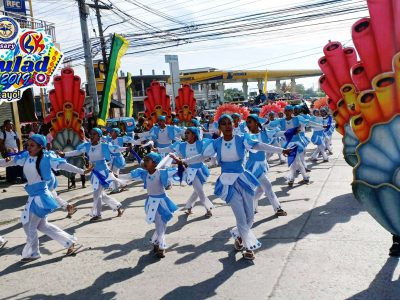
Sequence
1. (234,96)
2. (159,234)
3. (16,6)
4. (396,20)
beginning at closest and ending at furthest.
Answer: (396,20) → (159,234) → (16,6) → (234,96)

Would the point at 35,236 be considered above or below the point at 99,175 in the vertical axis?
below

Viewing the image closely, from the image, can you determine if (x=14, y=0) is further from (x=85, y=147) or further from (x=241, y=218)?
(x=241, y=218)

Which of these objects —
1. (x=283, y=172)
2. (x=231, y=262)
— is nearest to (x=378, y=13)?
(x=231, y=262)

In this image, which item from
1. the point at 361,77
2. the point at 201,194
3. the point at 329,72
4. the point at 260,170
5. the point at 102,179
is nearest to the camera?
the point at 361,77

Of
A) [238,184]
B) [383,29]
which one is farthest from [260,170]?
[383,29]

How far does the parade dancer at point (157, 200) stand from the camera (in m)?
5.64

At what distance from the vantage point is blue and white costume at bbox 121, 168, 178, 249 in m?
5.65

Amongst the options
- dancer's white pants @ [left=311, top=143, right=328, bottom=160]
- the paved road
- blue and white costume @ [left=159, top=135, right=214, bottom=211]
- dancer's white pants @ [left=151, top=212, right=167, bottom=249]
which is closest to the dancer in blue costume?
the paved road

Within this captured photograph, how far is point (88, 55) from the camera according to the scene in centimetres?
1505

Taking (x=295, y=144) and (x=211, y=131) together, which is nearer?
(x=295, y=144)

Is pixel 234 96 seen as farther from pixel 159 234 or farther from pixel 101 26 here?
pixel 159 234

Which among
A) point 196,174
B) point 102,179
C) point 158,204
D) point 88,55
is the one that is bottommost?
point 158,204

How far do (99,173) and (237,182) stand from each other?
3.34 meters

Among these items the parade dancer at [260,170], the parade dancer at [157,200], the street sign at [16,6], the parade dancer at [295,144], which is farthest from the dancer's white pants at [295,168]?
the street sign at [16,6]
